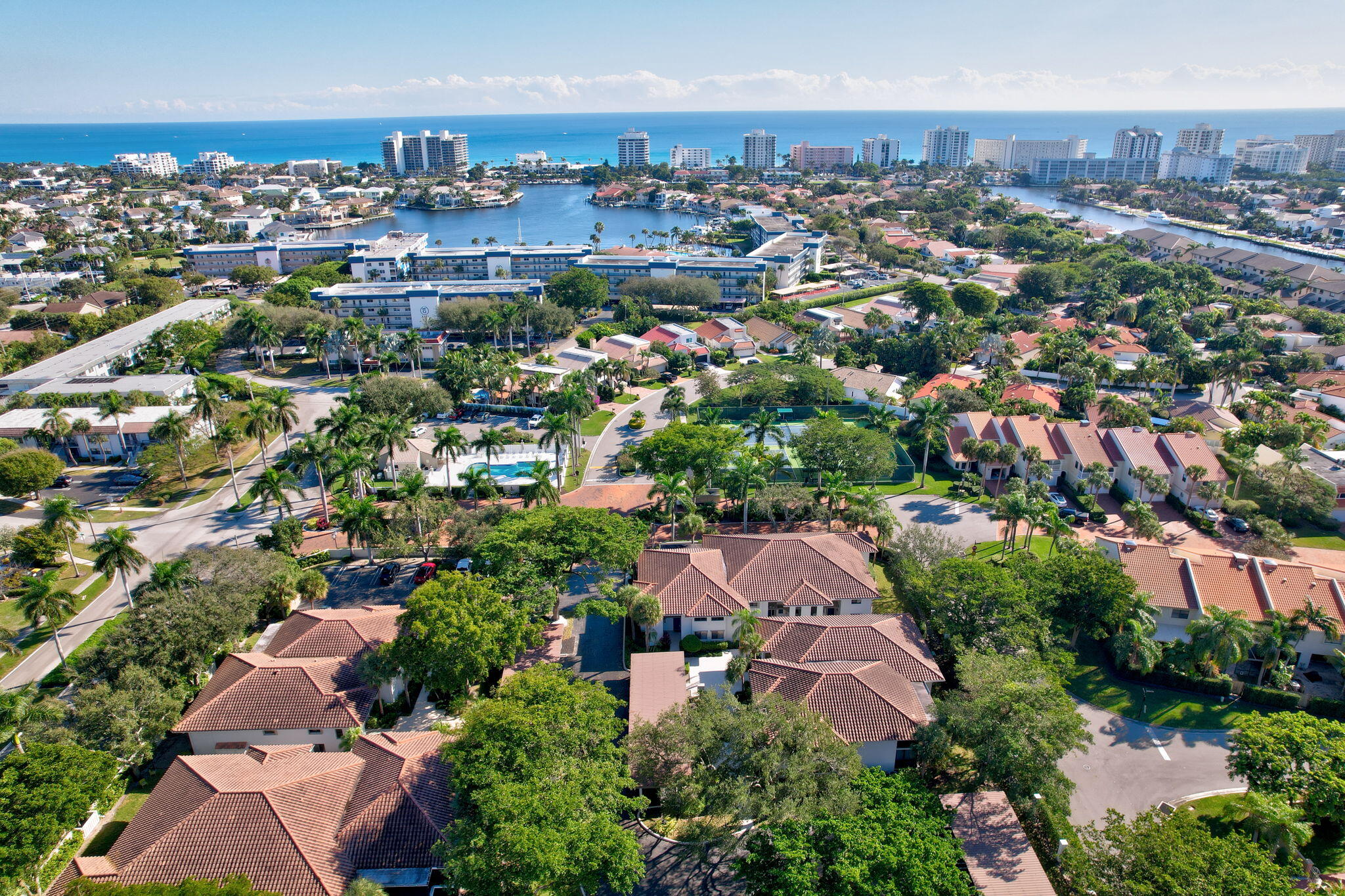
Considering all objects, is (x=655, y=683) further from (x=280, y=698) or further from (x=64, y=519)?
(x=64, y=519)

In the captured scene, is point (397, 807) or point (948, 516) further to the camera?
point (948, 516)

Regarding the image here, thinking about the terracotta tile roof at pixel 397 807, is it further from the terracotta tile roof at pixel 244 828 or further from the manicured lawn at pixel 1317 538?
the manicured lawn at pixel 1317 538

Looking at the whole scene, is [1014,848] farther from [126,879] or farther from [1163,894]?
[126,879]

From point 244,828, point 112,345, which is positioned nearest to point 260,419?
point 244,828

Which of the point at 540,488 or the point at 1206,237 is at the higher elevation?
the point at 1206,237

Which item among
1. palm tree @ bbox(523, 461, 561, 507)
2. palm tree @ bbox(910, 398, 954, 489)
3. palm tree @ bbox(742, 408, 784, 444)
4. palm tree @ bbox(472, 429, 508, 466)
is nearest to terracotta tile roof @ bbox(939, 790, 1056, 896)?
palm tree @ bbox(523, 461, 561, 507)

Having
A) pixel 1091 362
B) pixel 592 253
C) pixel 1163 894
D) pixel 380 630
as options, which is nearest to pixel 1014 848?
pixel 1163 894

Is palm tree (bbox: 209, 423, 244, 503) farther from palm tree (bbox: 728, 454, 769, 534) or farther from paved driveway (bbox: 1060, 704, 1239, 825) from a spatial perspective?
paved driveway (bbox: 1060, 704, 1239, 825)

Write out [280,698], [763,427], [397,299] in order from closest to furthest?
1. [280,698]
2. [763,427]
3. [397,299]

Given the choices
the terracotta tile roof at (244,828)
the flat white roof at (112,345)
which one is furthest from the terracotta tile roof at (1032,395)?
the flat white roof at (112,345)
